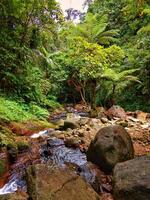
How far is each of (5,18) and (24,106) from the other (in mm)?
2979

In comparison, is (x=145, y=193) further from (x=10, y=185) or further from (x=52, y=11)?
(x=52, y=11)

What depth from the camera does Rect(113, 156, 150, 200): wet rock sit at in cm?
335

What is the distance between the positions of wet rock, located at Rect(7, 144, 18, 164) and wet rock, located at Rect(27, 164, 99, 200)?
195cm

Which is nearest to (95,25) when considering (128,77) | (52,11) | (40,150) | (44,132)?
(128,77)

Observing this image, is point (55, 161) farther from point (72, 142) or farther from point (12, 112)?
point (12, 112)

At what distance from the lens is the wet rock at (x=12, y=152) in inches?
219

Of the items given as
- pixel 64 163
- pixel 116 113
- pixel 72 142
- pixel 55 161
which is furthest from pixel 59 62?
pixel 64 163

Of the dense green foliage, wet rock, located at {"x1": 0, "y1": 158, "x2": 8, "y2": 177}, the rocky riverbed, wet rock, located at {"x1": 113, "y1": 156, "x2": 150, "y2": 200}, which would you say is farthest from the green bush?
wet rock, located at {"x1": 113, "y1": 156, "x2": 150, "y2": 200}

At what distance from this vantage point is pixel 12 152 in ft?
Result: 18.4

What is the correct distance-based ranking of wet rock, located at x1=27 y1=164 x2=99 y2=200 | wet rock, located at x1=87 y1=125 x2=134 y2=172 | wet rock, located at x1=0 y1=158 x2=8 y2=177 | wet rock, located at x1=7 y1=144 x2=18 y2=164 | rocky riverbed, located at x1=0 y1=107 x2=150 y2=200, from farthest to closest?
wet rock, located at x1=7 y1=144 x2=18 y2=164, wet rock, located at x1=0 y1=158 x2=8 y2=177, wet rock, located at x1=87 y1=125 x2=134 y2=172, rocky riverbed, located at x1=0 y1=107 x2=150 y2=200, wet rock, located at x1=27 y1=164 x2=99 y2=200

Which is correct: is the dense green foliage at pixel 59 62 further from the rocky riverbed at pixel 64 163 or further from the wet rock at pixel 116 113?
the rocky riverbed at pixel 64 163

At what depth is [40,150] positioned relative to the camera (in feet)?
19.6

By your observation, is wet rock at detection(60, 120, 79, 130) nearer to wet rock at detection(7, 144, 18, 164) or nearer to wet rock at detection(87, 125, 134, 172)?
wet rock at detection(7, 144, 18, 164)

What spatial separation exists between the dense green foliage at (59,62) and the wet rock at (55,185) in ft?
10.9
